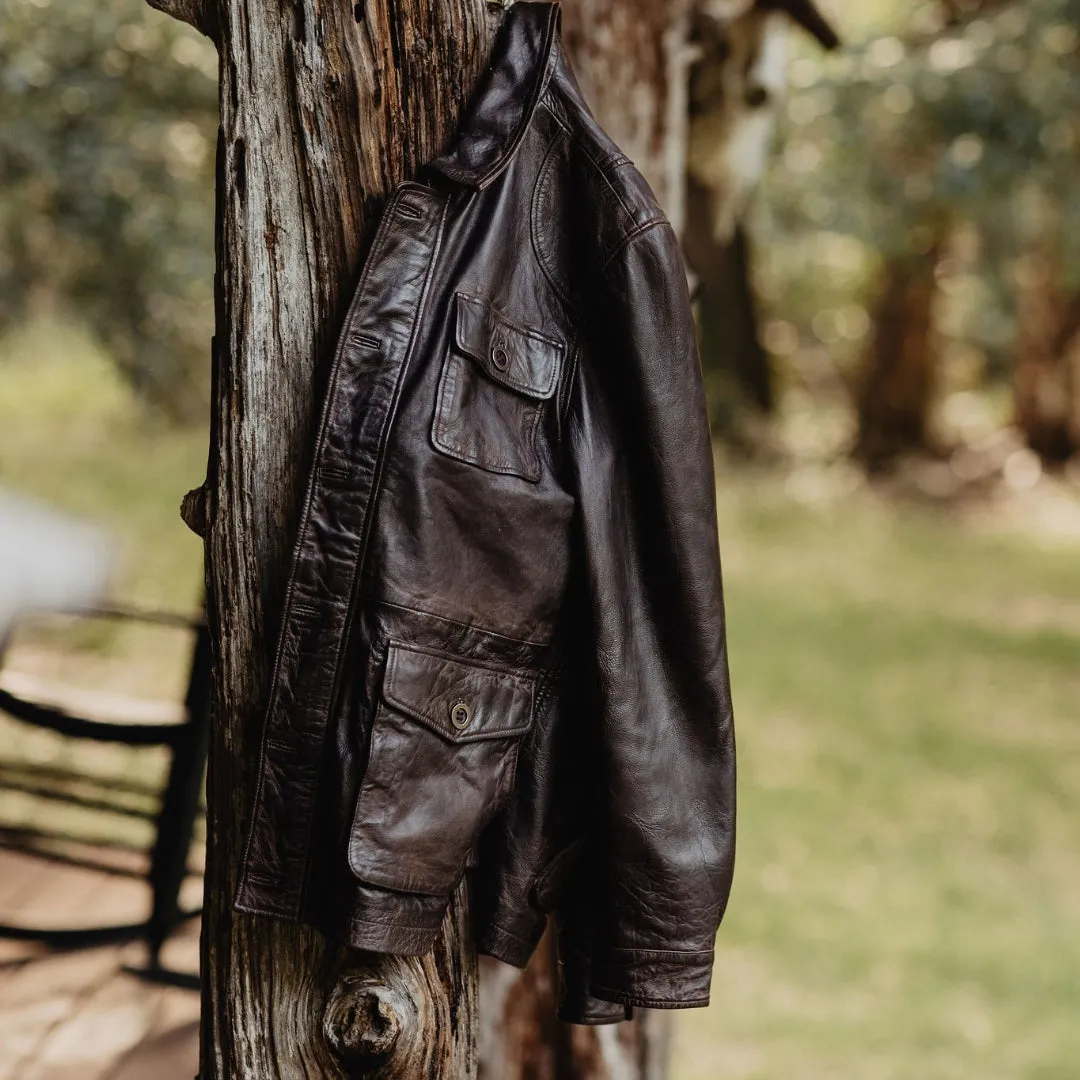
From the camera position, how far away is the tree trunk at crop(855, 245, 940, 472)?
40.1 feet

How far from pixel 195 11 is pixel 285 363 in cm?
44

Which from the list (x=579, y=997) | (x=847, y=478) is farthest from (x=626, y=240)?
(x=847, y=478)

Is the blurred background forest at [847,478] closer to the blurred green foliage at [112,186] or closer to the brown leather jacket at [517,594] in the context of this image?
the blurred green foliage at [112,186]

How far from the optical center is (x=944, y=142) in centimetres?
669

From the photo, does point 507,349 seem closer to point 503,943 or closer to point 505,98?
point 505,98

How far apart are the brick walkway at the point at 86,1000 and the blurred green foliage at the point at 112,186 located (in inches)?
68.6

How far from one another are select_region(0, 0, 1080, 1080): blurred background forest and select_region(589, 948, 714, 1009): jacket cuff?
194 cm

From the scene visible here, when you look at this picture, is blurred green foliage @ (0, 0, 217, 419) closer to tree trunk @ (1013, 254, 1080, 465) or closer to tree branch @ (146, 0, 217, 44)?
tree branch @ (146, 0, 217, 44)

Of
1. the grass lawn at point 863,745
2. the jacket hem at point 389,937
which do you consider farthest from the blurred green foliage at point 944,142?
the jacket hem at point 389,937

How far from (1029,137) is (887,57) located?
1.22m

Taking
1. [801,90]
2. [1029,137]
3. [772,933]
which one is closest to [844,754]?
[772,933]

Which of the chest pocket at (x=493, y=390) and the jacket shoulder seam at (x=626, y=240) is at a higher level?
the jacket shoulder seam at (x=626, y=240)

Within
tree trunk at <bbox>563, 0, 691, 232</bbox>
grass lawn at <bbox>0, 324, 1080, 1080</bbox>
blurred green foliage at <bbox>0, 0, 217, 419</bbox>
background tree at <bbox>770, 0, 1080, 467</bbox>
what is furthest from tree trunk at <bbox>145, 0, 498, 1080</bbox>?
background tree at <bbox>770, 0, 1080, 467</bbox>

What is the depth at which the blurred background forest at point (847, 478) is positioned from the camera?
404 centimetres
